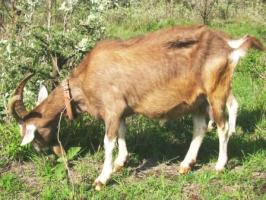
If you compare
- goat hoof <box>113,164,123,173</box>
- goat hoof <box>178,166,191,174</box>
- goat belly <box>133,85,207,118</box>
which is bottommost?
goat hoof <box>178,166,191,174</box>

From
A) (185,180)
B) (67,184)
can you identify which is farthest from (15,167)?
(185,180)

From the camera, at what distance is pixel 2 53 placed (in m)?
8.03

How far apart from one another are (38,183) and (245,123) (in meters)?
3.38

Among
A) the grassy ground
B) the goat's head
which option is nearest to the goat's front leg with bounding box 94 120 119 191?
the grassy ground

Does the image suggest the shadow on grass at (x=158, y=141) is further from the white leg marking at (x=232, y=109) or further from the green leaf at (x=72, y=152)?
the green leaf at (x=72, y=152)

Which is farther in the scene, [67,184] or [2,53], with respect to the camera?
[2,53]

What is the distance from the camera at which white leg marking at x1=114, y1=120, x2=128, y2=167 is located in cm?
702

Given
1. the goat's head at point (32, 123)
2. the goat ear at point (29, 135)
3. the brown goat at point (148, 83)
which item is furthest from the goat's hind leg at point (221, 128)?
the goat ear at point (29, 135)

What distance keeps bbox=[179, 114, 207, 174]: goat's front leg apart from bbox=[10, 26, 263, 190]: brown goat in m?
0.02

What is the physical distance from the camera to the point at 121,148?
7.10m

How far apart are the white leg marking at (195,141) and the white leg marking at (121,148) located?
0.72m

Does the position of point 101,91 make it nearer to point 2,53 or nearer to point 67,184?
point 67,184

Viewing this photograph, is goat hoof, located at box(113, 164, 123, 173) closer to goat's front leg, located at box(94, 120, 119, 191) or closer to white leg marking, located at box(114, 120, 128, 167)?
white leg marking, located at box(114, 120, 128, 167)

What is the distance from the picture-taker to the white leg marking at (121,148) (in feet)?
23.0
